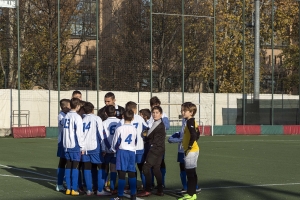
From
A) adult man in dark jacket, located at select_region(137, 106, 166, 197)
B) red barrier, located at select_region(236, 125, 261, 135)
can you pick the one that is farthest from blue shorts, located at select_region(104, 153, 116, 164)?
A: red barrier, located at select_region(236, 125, 261, 135)

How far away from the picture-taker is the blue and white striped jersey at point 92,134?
12820 millimetres

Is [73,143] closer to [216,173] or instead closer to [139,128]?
[139,128]

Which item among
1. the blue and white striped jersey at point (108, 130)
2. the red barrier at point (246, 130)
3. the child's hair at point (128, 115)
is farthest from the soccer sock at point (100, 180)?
the red barrier at point (246, 130)

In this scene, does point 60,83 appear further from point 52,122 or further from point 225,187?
point 225,187

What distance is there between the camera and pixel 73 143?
1284 cm

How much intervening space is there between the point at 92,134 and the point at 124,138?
1032mm

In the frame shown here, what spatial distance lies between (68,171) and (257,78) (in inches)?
1100

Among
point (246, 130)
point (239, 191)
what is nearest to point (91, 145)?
point (239, 191)

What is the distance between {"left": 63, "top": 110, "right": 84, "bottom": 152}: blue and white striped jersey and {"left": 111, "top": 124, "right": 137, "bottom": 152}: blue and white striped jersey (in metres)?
0.95

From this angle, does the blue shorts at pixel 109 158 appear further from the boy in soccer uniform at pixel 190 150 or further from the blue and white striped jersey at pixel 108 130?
the boy in soccer uniform at pixel 190 150

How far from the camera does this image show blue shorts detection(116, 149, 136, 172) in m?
12.0

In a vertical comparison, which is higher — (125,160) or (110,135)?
(110,135)

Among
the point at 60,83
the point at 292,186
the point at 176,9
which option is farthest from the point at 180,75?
the point at 292,186

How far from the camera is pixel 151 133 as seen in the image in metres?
12.7
